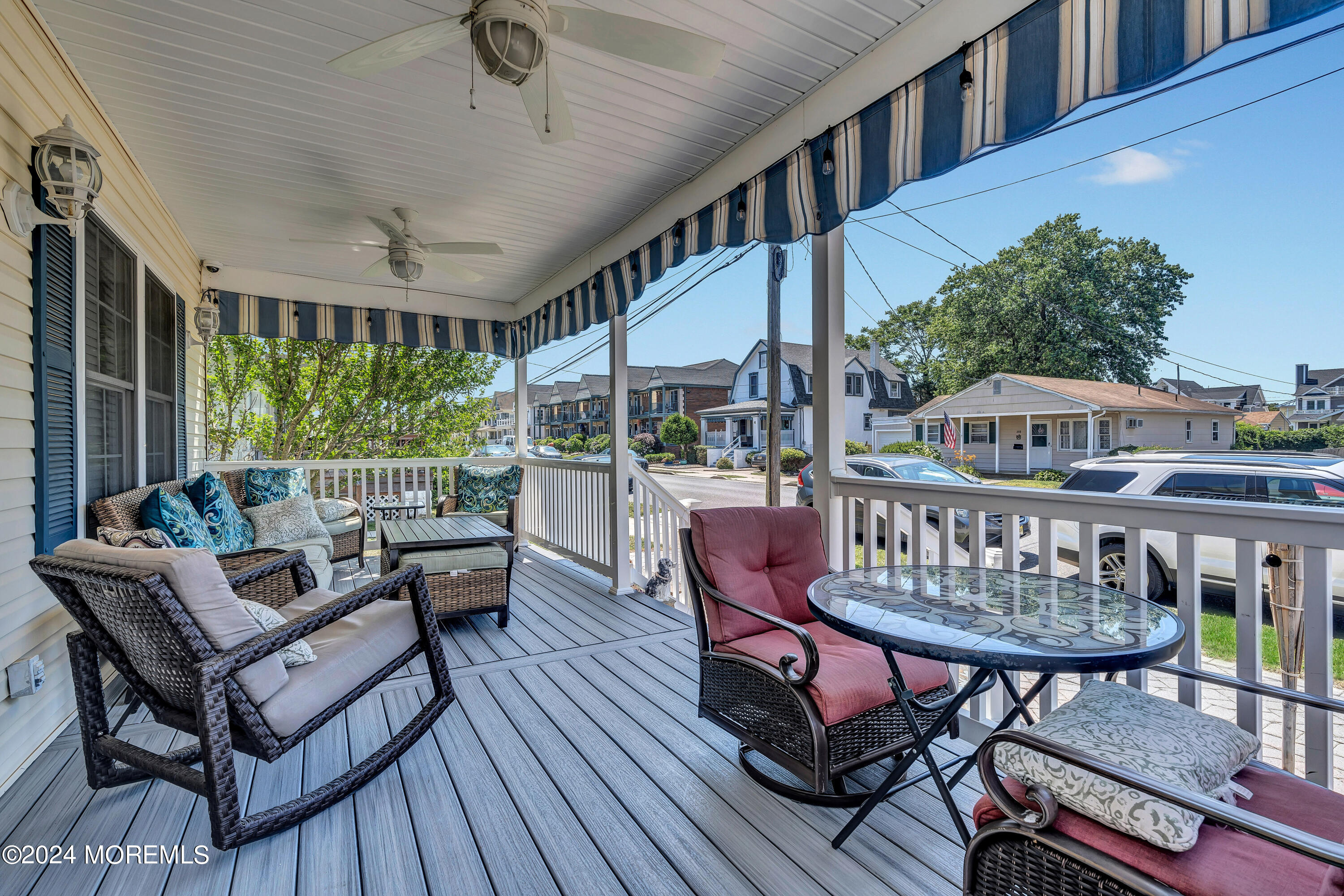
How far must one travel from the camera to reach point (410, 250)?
159 inches

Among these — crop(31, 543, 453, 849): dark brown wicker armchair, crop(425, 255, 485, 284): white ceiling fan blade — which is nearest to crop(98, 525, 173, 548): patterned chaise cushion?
crop(31, 543, 453, 849): dark brown wicker armchair

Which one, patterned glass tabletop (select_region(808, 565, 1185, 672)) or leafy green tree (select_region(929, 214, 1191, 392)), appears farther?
leafy green tree (select_region(929, 214, 1191, 392))

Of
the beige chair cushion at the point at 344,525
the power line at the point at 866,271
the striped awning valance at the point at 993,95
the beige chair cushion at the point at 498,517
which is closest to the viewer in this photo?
the striped awning valance at the point at 993,95

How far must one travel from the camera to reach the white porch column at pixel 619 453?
447cm

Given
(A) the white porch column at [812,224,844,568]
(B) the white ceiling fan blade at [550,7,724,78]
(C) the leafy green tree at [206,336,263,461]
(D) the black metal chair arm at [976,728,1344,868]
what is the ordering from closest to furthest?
(D) the black metal chair arm at [976,728,1344,868], (B) the white ceiling fan blade at [550,7,724,78], (A) the white porch column at [812,224,844,568], (C) the leafy green tree at [206,336,263,461]

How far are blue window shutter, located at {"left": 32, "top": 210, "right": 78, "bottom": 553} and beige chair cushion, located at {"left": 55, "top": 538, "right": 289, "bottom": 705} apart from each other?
77cm

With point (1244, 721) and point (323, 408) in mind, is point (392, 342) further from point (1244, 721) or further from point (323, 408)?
point (1244, 721)

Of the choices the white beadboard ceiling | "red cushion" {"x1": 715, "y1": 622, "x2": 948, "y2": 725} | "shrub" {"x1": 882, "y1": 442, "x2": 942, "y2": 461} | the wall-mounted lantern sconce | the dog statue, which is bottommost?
the dog statue

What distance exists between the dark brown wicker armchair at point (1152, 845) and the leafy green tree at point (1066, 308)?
91 centimetres

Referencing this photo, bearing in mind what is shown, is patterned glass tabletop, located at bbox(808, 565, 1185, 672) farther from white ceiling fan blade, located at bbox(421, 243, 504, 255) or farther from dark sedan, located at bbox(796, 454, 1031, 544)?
white ceiling fan blade, located at bbox(421, 243, 504, 255)

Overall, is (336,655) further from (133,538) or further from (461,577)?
(461,577)

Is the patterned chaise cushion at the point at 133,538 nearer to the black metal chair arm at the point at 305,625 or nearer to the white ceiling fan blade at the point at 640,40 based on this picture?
the black metal chair arm at the point at 305,625

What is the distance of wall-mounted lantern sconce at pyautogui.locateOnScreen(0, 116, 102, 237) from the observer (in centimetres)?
212

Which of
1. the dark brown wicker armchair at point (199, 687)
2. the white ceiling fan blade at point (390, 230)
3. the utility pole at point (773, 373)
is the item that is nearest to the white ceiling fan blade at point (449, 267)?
the white ceiling fan blade at point (390, 230)
